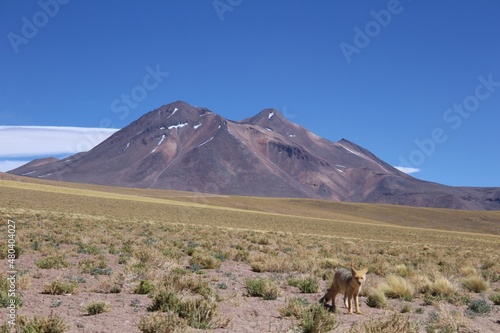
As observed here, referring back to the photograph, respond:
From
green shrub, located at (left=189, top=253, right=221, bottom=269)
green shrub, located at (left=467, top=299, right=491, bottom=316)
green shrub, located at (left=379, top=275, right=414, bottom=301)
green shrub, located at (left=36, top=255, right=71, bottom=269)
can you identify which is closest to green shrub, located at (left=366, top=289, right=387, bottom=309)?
green shrub, located at (left=379, top=275, right=414, bottom=301)

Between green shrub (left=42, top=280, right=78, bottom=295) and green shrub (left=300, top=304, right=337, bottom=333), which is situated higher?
green shrub (left=42, top=280, right=78, bottom=295)

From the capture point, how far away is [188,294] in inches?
388

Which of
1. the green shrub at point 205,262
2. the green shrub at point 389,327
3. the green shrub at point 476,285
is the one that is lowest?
the green shrub at point 476,285

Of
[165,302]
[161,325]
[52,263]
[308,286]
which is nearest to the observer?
[161,325]

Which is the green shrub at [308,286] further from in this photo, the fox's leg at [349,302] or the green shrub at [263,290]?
the fox's leg at [349,302]

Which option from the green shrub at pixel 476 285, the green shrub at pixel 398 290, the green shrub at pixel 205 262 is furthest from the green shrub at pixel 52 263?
the green shrub at pixel 476 285

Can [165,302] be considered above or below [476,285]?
above

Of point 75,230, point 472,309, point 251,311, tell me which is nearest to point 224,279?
point 251,311

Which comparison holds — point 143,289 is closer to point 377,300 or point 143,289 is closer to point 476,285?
point 377,300

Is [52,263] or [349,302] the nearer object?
[349,302]

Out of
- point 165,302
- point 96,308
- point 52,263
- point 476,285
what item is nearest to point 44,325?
point 96,308

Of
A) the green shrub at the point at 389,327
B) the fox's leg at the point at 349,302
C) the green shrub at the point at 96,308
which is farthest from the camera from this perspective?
the fox's leg at the point at 349,302

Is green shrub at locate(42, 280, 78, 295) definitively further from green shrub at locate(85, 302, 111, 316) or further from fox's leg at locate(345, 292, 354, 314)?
fox's leg at locate(345, 292, 354, 314)

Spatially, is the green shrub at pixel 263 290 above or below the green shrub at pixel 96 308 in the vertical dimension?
below
